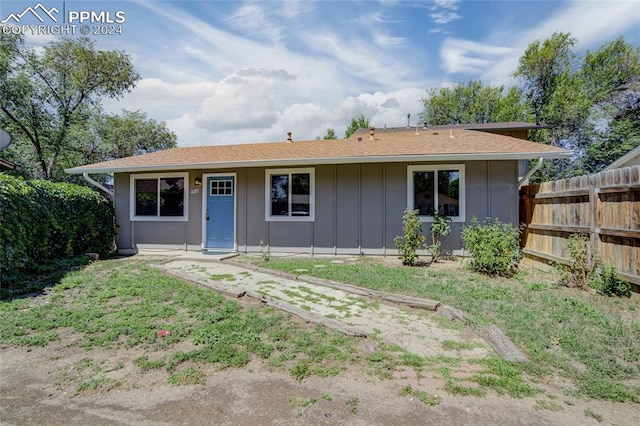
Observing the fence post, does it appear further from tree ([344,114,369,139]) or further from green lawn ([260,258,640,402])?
tree ([344,114,369,139])

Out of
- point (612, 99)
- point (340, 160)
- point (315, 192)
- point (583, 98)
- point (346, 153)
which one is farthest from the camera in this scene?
point (583, 98)

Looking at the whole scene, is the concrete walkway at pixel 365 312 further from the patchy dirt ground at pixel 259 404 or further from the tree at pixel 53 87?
the tree at pixel 53 87

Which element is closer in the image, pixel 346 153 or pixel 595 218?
pixel 595 218

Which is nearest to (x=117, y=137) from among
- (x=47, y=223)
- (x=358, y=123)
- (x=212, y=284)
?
(x=47, y=223)

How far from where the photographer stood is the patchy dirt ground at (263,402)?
2170 millimetres

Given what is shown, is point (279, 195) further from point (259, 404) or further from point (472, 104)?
point (472, 104)

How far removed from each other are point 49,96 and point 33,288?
56.1ft

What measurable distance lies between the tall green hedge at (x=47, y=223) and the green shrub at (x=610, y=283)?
9663mm

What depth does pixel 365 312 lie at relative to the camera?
4273mm

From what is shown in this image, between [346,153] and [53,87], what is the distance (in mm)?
17984

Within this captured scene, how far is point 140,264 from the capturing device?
745 centimetres

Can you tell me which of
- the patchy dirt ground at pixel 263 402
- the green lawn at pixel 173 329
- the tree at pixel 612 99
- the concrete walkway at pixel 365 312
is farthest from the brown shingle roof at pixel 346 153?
the tree at pixel 612 99

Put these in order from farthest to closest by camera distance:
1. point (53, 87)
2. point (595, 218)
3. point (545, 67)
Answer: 1. point (545, 67)
2. point (53, 87)
3. point (595, 218)

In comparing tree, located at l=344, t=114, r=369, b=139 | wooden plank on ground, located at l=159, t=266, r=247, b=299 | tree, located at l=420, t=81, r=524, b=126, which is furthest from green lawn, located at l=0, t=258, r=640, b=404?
tree, located at l=344, t=114, r=369, b=139
